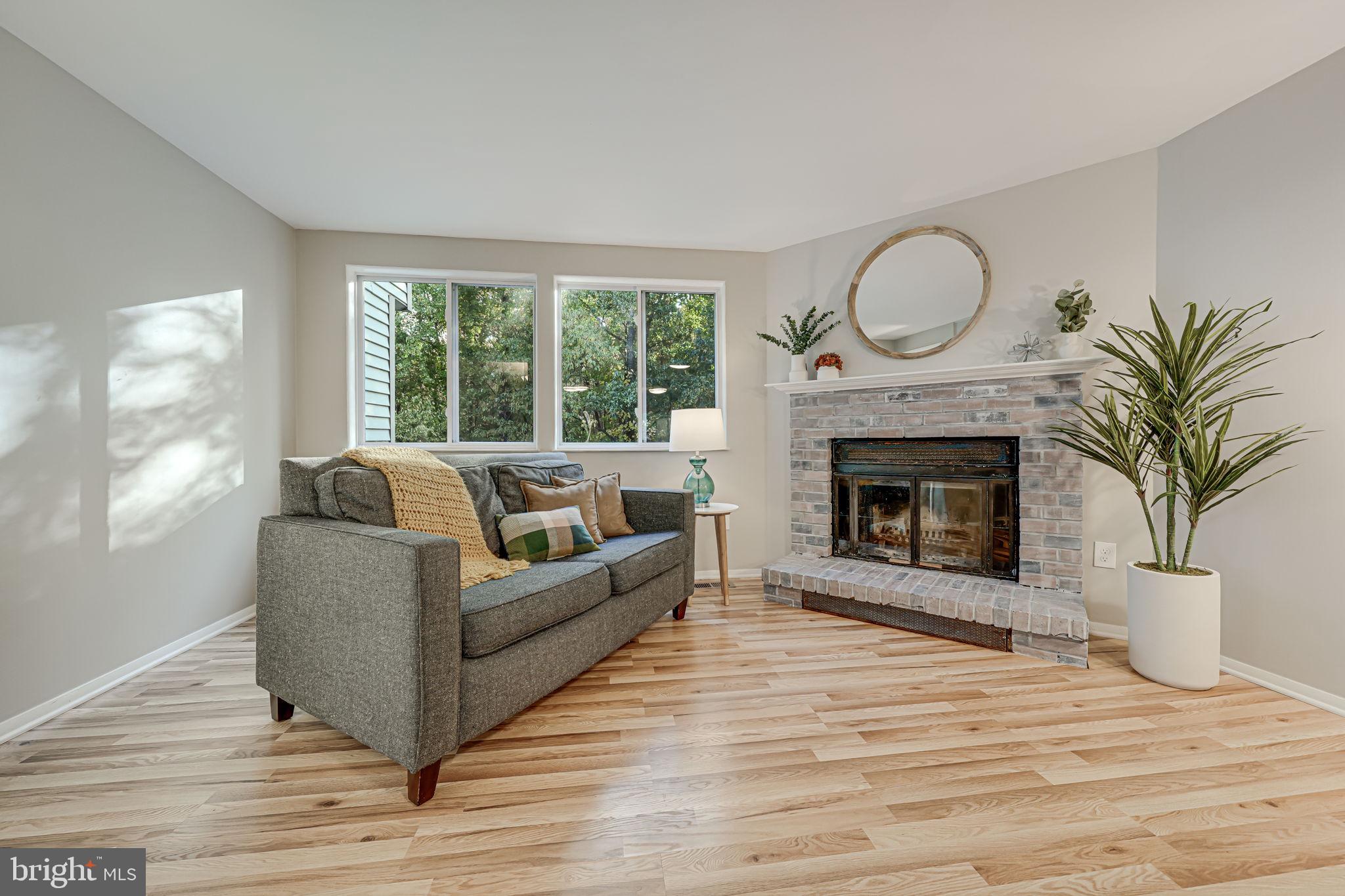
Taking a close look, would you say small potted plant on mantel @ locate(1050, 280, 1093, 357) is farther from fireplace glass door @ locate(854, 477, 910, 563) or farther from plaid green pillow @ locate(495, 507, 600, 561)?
plaid green pillow @ locate(495, 507, 600, 561)

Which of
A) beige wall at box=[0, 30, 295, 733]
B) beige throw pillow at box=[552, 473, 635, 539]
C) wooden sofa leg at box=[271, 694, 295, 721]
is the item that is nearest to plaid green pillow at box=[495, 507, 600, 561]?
beige throw pillow at box=[552, 473, 635, 539]

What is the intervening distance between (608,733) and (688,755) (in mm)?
294

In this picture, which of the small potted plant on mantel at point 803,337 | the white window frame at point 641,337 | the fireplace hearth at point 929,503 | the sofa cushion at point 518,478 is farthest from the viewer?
the white window frame at point 641,337

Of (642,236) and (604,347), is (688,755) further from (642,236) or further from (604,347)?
(642,236)

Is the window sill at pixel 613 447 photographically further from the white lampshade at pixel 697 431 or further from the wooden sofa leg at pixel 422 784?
the wooden sofa leg at pixel 422 784

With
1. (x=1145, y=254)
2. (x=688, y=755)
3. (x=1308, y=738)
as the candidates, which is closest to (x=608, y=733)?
(x=688, y=755)

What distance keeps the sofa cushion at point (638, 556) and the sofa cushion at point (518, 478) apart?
1.42 ft

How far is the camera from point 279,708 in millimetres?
1829

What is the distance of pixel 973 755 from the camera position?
1.63 meters

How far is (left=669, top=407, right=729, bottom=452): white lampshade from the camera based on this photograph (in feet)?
10.7

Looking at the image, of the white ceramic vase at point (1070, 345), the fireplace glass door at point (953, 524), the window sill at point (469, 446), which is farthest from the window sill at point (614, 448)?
the white ceramic vase at point (1070, 345)

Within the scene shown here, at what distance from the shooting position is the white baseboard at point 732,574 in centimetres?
376

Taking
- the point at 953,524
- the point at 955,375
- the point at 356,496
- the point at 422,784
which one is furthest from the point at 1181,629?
the point at 356,496

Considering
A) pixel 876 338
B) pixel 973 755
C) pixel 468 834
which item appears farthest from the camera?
pixel 876 338
